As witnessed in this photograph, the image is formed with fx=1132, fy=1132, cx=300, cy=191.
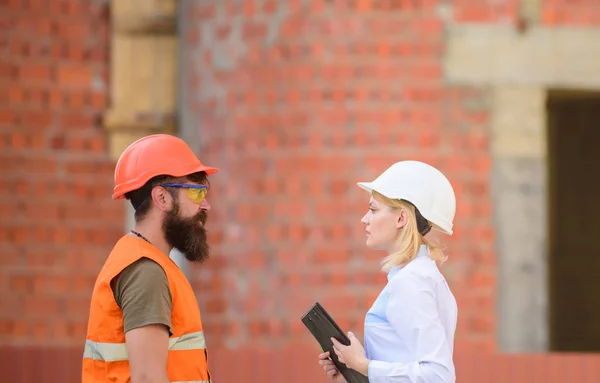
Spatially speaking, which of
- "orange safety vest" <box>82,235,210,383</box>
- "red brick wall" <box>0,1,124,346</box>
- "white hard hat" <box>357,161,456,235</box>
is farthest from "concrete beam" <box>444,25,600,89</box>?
"orange safety vest" <box>82,235,210,383</box>

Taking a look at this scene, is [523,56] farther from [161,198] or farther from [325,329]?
[161,198]

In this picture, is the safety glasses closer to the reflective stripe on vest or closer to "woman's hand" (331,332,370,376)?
the reflective stripe on vest

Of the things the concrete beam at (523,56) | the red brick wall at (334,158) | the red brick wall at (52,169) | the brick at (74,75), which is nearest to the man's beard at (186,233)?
the red brick wall at (334,158)

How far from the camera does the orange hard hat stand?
11.7 ft

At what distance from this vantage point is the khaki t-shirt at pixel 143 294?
129 inches

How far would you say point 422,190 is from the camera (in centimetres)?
362

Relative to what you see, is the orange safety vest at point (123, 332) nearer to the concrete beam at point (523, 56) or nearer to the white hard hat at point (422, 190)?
the white hard hat at point (422, 190)

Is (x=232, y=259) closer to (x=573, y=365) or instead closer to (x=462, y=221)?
(x=462, y=221)

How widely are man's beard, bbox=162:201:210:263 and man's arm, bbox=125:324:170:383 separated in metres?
0.38

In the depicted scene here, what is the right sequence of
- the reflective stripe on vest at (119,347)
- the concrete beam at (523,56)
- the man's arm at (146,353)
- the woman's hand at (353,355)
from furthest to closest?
the concrete beam at (523,56)
the woman's hand at (353,355)
the reflective stripe on vest at (119,347)
the man's arm at (146,353)

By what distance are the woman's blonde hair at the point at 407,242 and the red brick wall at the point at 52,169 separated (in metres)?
4.49

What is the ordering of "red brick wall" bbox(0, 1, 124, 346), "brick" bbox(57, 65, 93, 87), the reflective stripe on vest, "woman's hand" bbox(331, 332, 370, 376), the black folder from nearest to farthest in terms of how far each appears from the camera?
1. the reflective stripe on vest
2. "woman's hand" bbox(331, 332, 370, 376)
3. the black folder
4. "red brick wall" bbox(0, 1, 124, 346)
5. "brick" bbox(57, 65, 93, 87)

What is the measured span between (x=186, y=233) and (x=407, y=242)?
70cm

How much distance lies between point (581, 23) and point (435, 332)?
14.0 feet
